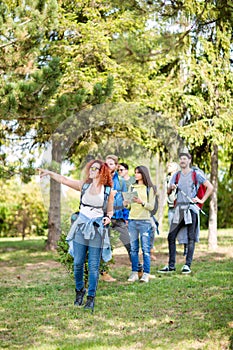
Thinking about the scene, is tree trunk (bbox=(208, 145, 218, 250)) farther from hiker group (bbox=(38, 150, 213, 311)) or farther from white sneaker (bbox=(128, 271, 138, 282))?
white sneaker (bbox=(128, 271, 138, 282))

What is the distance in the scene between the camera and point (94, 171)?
20.4 ft

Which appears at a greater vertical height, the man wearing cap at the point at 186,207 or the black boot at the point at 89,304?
the man wearing cap at the point at 186,207

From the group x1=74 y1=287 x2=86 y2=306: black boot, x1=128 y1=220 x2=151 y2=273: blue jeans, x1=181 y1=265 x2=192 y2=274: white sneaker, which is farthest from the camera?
x1=181 y1=265 x2=192 y2=274: white sneaker

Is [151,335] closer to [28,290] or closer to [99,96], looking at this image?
[28,290]

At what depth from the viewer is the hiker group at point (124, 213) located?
20.4 feet

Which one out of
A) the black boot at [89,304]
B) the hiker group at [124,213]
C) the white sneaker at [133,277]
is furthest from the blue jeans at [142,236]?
the black boot at [89,304]

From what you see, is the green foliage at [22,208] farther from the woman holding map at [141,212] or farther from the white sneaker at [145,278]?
the white sneaker at [145,278]

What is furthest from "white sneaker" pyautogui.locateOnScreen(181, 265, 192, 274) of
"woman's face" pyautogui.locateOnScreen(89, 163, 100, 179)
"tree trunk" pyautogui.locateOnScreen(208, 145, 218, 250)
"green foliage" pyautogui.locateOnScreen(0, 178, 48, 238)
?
"green foliage" pyautogui.locateOnScreen(0, 178, 48, 238)

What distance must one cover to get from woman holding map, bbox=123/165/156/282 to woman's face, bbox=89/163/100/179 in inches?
48.8

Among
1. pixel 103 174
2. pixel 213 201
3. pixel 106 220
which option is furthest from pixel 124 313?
pixel 213 201

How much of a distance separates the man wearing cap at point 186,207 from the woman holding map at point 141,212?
0.82 metres

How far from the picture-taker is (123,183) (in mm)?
7676

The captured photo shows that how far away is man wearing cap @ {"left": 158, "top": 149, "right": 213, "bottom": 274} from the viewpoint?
8.39m

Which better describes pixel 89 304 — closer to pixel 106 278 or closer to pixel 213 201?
pixel 106 278
